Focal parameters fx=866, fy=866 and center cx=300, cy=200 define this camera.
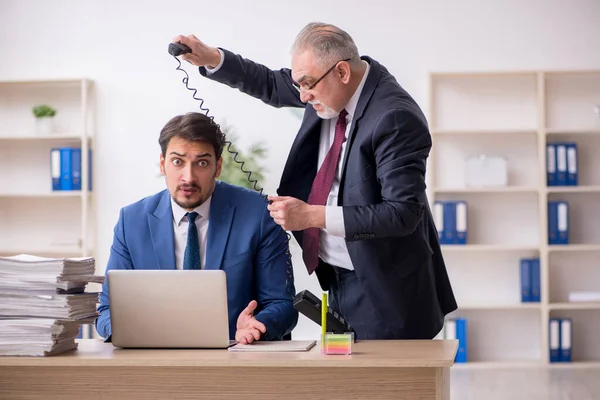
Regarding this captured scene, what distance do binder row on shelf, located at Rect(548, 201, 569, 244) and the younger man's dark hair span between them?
4.07 meters

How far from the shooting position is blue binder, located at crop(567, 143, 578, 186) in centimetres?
634

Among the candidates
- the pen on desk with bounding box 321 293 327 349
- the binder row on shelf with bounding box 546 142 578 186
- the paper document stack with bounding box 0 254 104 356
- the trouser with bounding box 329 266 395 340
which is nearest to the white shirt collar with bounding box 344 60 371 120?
the trouser with bounding box 329 266 395 340

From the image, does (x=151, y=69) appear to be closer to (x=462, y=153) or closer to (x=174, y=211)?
(x=462, y=153)

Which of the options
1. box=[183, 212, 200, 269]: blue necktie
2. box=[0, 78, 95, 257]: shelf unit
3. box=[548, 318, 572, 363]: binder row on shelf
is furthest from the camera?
box=[0, 78, 95, 257]: shelf unit

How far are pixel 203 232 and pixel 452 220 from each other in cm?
373

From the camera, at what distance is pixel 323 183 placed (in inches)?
109

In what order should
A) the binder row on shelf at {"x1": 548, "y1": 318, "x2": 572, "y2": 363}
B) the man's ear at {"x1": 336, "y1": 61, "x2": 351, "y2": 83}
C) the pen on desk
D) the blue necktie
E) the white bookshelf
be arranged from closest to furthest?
the pen on desk → the man's ear at {"x1": 336, "y1": 61, "x2": 351, "y2": 83} → the blue necktie → the binder row on shelf at {"x1": 548, "y1": 318, "x2": 572, "y2": 363} → the white bookshelf

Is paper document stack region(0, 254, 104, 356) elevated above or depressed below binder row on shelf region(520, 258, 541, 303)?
above

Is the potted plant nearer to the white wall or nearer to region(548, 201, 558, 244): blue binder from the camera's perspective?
the white wall

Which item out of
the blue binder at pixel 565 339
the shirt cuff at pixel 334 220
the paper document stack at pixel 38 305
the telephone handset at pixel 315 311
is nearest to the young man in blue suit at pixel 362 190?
the shirt cuff at pixel 334 220

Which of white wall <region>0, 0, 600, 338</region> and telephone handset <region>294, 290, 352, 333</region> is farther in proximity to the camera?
white wall <region>0, 0, 600, 338</region>

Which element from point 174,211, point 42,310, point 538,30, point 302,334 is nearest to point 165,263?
point 174,211

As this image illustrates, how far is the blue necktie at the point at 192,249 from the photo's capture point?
9.22ft

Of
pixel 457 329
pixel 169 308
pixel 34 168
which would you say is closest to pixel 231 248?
pixel 169 308
